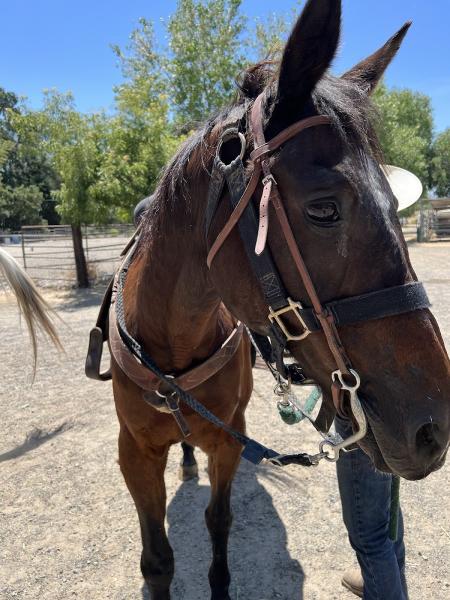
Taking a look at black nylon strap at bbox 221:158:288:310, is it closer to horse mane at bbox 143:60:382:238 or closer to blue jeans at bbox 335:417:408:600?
horse mane at bbox 143:60:382:238

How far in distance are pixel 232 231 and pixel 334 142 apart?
0.37m

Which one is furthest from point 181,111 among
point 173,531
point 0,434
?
point 173,531

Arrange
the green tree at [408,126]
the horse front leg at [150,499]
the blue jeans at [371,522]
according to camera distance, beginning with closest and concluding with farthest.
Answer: the blue jeans at [371,522] → the horse front leg at [150,499] → the green tree at [408,126]

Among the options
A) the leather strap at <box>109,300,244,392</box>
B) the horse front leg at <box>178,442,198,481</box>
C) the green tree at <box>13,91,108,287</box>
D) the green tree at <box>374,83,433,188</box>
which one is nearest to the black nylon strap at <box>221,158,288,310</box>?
the leather strap at <box>109,300,244,392</box>

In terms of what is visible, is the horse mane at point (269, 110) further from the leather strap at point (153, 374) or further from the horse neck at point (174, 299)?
the leather strap at point (153, 374)

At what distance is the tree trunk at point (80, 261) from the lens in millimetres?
12406

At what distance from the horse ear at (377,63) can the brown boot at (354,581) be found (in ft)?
7.80

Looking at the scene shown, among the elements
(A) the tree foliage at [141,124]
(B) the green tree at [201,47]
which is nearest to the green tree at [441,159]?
(A) the tree foliage at [141,124]

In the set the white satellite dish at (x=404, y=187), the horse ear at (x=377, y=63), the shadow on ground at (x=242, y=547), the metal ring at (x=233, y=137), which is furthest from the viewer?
the shadow on ground at (x=242, y=547)

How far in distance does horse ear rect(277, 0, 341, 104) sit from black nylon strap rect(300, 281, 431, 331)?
0.59 metres

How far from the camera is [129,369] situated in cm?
189

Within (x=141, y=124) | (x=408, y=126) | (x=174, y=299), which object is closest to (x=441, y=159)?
(x=408, y=126)

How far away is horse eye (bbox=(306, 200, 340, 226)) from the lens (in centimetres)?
109

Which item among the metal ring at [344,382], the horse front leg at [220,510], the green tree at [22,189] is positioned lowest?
the horse front leg at [220,510]
